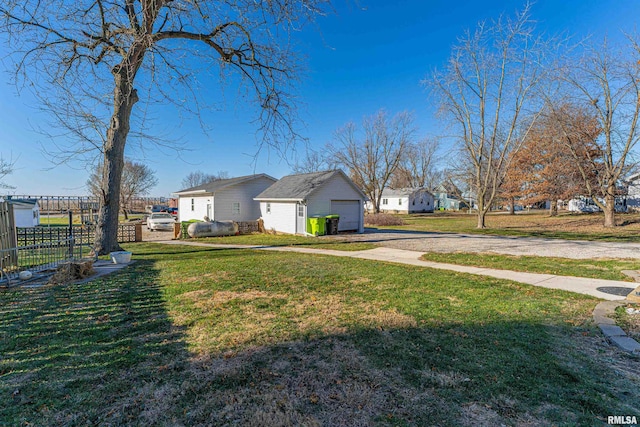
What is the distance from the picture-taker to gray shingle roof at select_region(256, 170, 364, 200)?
722 inches

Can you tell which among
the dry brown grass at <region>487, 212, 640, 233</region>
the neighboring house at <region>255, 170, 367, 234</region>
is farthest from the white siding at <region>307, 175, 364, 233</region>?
the dry brown grass at <region>487, 212, 640, 233</region>

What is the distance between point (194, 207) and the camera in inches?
960

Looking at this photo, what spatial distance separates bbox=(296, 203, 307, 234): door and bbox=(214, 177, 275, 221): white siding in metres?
5.91

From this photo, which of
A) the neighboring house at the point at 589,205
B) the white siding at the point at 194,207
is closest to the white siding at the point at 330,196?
the white siding at the point at 194,207

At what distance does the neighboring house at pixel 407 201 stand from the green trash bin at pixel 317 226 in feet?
116

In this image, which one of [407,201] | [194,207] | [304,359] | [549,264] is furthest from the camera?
[407,201]

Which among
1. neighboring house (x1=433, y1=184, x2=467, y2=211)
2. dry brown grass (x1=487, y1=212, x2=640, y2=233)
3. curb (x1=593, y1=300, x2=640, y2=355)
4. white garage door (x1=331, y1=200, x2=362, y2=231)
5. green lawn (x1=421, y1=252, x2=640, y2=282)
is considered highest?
neighboring house (x1=433, y1=184, x2=467, y2=211)

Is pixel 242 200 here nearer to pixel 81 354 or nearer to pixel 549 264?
pixel 549 264

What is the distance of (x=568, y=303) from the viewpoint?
17.3 feet

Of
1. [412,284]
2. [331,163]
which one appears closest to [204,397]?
[412,284]

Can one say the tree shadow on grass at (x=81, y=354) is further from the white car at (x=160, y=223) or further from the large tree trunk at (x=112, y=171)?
the white car at (x=160, y=223)

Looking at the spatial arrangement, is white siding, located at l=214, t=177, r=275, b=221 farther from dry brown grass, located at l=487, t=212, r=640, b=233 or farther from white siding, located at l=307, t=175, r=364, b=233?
dry brown grass, located at l=487, t=212, r=640, b=233

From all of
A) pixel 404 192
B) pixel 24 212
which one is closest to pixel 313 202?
pixel 24 212

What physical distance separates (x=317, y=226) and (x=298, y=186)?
3601 millimetres
